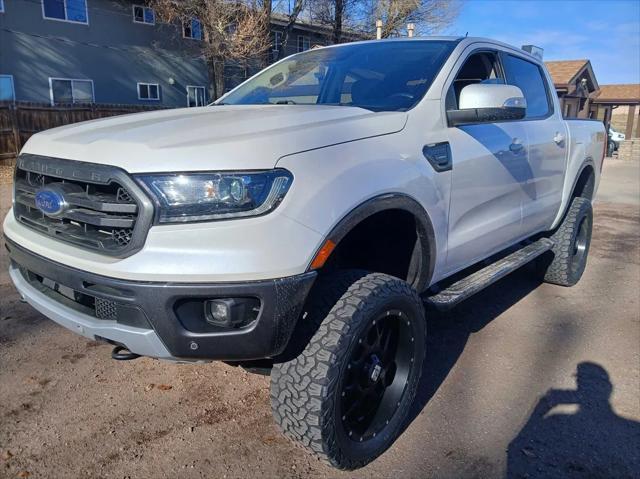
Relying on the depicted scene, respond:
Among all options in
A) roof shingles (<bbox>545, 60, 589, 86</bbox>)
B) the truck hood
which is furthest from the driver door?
roof shingles (<bbox>545, 60, 589, 86</bbox>)

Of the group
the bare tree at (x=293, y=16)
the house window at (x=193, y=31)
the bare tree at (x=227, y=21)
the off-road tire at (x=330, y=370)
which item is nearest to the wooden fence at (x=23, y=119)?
the bare tree at (x=227, y=21)

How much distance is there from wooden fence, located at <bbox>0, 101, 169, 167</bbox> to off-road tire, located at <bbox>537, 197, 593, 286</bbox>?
1290 centimetres

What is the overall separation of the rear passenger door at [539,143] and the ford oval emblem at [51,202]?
303 centimetres

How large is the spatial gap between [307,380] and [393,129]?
124cm

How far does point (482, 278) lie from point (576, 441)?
1.11 m

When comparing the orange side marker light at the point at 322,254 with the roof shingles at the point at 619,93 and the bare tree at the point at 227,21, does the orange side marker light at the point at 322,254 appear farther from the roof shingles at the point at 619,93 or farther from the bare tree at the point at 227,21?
the roof shingles at the point at 619,93

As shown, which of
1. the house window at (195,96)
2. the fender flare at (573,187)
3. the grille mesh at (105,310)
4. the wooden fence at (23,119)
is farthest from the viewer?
the house window at (195,96)

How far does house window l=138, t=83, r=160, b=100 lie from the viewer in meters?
20.7

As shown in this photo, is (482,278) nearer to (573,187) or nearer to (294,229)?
(294,229)

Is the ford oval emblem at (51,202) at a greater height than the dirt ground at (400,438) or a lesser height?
greater

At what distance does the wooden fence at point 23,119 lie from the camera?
13734mm

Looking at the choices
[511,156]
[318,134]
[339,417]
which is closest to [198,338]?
[339,417]

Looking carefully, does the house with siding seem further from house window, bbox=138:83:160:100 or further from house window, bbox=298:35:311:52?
house window, bbox=298:35:311:52

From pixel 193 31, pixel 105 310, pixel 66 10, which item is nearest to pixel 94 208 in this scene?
pixel 105 310
